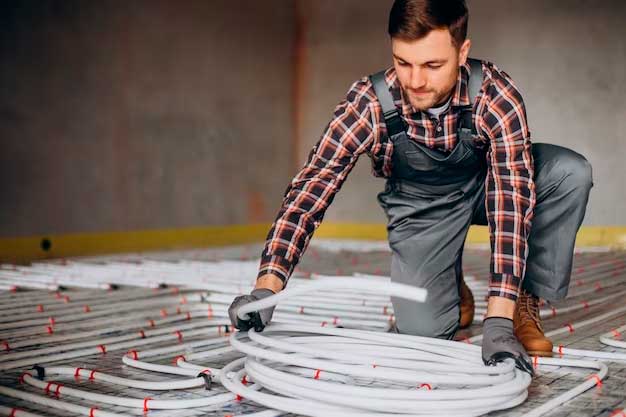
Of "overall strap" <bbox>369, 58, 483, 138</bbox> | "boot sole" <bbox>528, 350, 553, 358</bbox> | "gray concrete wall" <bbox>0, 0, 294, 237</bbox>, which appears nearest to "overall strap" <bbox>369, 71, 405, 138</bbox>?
"overall strap" <bbox>369, 58, 483, 138</bbox>

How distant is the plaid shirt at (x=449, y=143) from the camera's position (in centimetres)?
197

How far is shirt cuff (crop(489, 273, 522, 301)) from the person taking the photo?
6.27 ft

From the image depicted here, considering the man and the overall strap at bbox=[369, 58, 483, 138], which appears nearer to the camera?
the man

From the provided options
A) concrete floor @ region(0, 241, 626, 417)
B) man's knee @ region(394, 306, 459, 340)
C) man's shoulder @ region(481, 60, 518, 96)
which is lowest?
concrete floor @ region(0, 241, 626, 417)

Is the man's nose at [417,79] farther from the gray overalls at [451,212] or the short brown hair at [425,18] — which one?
the gray overalls at [451,212]

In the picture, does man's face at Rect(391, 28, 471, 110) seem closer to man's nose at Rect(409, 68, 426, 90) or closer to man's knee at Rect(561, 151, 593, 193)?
man's nose at Rect(409, 68, 426, 90)

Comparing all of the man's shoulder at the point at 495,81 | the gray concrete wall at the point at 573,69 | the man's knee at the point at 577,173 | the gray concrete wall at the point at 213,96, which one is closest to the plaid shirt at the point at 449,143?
the man's shoulder at the point at 495,81

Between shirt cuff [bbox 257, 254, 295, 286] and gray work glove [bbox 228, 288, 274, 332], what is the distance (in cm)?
6

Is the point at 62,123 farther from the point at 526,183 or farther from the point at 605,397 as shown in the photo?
the point at 605,397

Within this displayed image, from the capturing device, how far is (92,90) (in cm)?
622

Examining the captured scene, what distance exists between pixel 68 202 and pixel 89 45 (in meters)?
1.38

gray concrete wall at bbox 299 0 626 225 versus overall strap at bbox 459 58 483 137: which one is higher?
gray concrete wall at bbox 299 0 626 225

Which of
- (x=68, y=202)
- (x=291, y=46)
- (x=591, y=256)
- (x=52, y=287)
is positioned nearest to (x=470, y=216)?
(x=52, y=287)

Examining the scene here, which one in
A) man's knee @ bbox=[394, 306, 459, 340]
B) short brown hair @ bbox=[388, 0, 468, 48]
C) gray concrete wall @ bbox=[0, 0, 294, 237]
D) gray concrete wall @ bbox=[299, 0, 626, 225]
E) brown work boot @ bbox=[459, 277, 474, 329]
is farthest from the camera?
gray concrete wall @ bbox=[299, 0, 626, 225]
